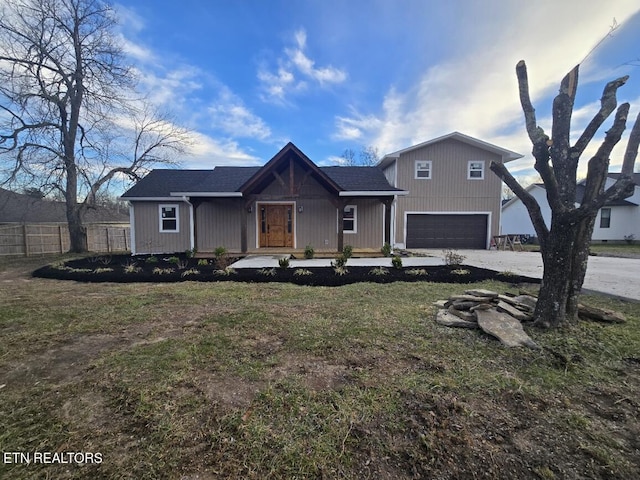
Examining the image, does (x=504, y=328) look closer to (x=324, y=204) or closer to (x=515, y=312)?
(x=515, y=312)

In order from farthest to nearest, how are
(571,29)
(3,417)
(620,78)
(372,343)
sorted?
(571,29) < (620,78) < (372,343) < (3,417)

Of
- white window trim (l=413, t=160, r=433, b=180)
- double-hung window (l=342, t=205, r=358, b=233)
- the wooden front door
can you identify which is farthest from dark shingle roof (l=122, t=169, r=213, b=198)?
white window trim (l=413, t=160, r=433, b=180)

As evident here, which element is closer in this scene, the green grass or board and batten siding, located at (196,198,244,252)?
the green grass

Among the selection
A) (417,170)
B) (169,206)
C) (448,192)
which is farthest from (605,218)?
(169,206)

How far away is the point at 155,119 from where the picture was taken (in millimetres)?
17625

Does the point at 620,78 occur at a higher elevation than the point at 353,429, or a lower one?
higher

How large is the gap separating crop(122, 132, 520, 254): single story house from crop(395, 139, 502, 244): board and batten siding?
5 centimetres

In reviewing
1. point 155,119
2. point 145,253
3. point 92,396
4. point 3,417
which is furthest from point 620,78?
point 155,119

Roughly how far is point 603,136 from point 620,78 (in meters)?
0.75

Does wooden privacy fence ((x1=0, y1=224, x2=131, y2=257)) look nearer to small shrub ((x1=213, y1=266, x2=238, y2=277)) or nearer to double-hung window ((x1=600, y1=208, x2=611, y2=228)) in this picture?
small shrub ((x1=213, y1=266, x2=238, y2=277))

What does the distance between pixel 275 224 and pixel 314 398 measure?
11.0 metres

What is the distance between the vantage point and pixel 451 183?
15.5 m

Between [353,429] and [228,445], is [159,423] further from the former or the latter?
[353,429]

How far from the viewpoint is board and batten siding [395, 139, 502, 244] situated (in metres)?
15.4
